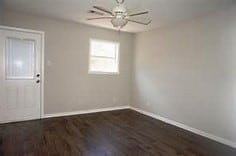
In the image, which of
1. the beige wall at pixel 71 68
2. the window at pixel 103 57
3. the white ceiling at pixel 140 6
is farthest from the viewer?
the window at pixel 103 57

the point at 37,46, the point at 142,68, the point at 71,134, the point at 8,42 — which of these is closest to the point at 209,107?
the point at 142,68

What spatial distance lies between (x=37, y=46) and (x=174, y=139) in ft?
12.4

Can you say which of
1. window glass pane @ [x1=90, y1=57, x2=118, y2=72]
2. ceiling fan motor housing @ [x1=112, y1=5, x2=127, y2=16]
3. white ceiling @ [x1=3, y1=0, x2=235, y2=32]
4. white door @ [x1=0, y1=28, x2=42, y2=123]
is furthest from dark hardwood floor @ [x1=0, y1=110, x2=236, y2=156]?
white ceiling @ [x1=3, y1=0, x2=235, y2=32]

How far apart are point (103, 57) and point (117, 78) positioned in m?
0.83

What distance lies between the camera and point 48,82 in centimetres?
444

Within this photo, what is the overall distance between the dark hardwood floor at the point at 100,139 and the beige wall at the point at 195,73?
464mm

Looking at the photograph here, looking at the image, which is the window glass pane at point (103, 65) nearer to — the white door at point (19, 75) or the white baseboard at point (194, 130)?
the white door at point (19, 75)

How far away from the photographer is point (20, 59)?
13.3 feet

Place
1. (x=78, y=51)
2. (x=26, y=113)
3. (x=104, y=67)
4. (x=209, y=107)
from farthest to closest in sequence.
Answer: (x=104, y=67) < (x=78, y=51) < (x=26, y=113) < (x=209, y=107)

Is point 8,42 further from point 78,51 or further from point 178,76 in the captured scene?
point 178,76

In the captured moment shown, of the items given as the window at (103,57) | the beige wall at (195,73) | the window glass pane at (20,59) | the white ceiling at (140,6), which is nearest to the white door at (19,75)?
the window glass pane at (20,59)

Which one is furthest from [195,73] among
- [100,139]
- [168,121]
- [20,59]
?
[20,59]

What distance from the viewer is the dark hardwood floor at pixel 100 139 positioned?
2.79 metres

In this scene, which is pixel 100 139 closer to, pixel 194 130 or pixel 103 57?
pixel 194 130
